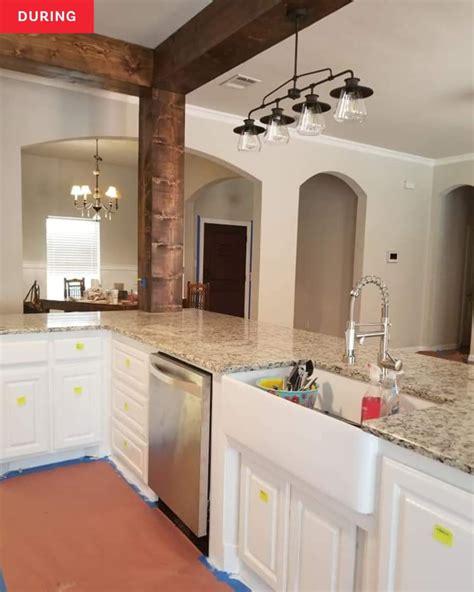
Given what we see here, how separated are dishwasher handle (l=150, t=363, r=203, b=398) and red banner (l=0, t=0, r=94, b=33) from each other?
79.9 inches

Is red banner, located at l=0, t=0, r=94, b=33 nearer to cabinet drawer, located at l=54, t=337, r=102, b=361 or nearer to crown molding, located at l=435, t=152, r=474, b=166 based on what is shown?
cabinet drawer, located at l=54, t=337, r=102, b=361

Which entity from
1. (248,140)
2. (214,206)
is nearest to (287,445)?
(248,140)

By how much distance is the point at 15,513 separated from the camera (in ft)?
7.68

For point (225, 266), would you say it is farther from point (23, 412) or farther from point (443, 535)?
point (443, 535)

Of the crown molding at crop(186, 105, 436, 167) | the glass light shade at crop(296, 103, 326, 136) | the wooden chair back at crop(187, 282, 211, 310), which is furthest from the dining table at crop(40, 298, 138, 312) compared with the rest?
the glass light shade at crop(296, 103, 326, 136)

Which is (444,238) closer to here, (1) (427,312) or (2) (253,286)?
(1) (427,312)

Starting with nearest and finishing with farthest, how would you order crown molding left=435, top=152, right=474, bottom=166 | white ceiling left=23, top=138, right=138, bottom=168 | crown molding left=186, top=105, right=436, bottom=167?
1. crown molding left=186, top=105, right=436, bottom=167
2. crown molding left=435, top=152, right=474, bottom=166
3. white ceiling left=23, top=138, right=138, bottom=168

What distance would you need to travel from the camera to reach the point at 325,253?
22.5 feet

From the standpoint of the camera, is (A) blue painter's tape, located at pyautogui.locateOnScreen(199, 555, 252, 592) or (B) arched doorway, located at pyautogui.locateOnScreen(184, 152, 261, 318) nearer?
(A) blue painter's tape, located at pyautogui.locateOnScreen(199, 555, 252, 592)

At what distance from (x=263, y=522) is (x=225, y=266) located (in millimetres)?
5869

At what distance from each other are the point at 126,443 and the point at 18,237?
1.94 meters

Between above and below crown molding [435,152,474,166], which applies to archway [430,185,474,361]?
below

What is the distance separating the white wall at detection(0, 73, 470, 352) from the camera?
3.63m

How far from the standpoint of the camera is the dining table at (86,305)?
5.34 meters
